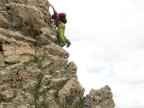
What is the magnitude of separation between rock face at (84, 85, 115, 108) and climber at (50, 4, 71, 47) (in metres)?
7.84

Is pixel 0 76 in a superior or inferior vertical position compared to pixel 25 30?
inferior

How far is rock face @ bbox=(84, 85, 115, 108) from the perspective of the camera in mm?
30859

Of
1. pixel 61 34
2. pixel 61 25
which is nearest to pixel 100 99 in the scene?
pixel 61 34

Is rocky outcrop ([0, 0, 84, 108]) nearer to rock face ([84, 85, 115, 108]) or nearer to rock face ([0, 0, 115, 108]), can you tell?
rock face ([0, 0, 115, 108])

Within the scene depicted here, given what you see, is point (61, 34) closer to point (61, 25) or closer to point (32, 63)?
point (61, 25)

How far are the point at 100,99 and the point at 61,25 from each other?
10.3 meters

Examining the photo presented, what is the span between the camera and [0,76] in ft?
99.7

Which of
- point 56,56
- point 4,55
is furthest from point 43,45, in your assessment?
point 4,55

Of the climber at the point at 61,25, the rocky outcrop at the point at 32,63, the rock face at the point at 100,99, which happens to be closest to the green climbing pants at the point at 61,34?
the climber at the point at 61,25

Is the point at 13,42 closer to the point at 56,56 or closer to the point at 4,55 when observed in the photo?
the point at 4,55

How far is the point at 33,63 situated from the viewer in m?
32.8

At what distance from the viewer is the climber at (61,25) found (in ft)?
123

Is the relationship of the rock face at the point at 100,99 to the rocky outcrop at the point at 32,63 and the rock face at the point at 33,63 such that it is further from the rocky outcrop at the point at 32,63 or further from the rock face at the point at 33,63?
the rocky outcrop at the point at 32,63

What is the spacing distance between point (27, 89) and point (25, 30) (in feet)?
24.0
